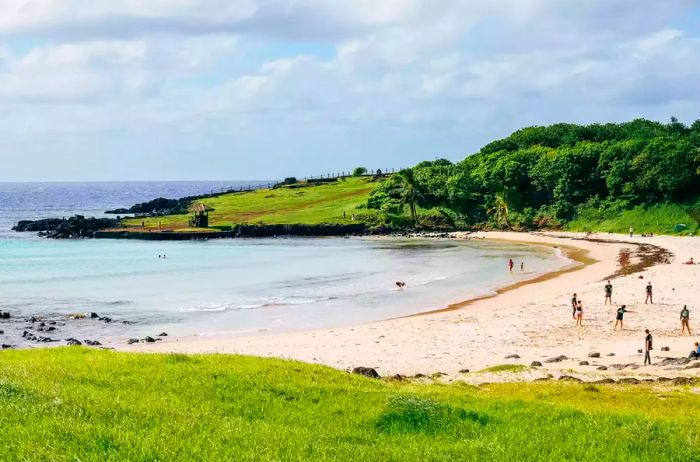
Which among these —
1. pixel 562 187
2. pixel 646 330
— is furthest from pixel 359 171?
pixel 646 330

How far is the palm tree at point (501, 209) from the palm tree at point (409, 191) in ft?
44.1

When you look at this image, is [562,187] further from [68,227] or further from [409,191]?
[68,227]

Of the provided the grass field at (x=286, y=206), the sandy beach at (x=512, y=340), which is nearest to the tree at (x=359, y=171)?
the grass field at (x=286, y=206)

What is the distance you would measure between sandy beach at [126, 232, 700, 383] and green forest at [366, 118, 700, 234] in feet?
152

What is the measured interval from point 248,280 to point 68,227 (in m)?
66.4

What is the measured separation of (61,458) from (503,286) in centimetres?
5111

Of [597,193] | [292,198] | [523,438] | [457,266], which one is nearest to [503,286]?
[457,266]

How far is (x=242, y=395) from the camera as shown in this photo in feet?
51.5

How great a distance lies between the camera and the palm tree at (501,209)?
4500 inches

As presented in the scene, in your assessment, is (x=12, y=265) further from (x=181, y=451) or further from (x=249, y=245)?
(x=181, y=451)

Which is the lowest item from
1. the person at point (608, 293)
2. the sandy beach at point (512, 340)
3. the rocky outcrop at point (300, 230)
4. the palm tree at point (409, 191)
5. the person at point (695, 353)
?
the sandy beach at point (512, 340)

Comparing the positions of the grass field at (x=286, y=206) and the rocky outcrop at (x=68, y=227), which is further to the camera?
the grass field at (x=286, y=206)

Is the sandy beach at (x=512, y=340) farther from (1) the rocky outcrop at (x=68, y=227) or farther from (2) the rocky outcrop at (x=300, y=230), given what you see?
(1) the rocky outcrop at (x=68, y=227)

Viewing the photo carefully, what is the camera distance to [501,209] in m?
115
